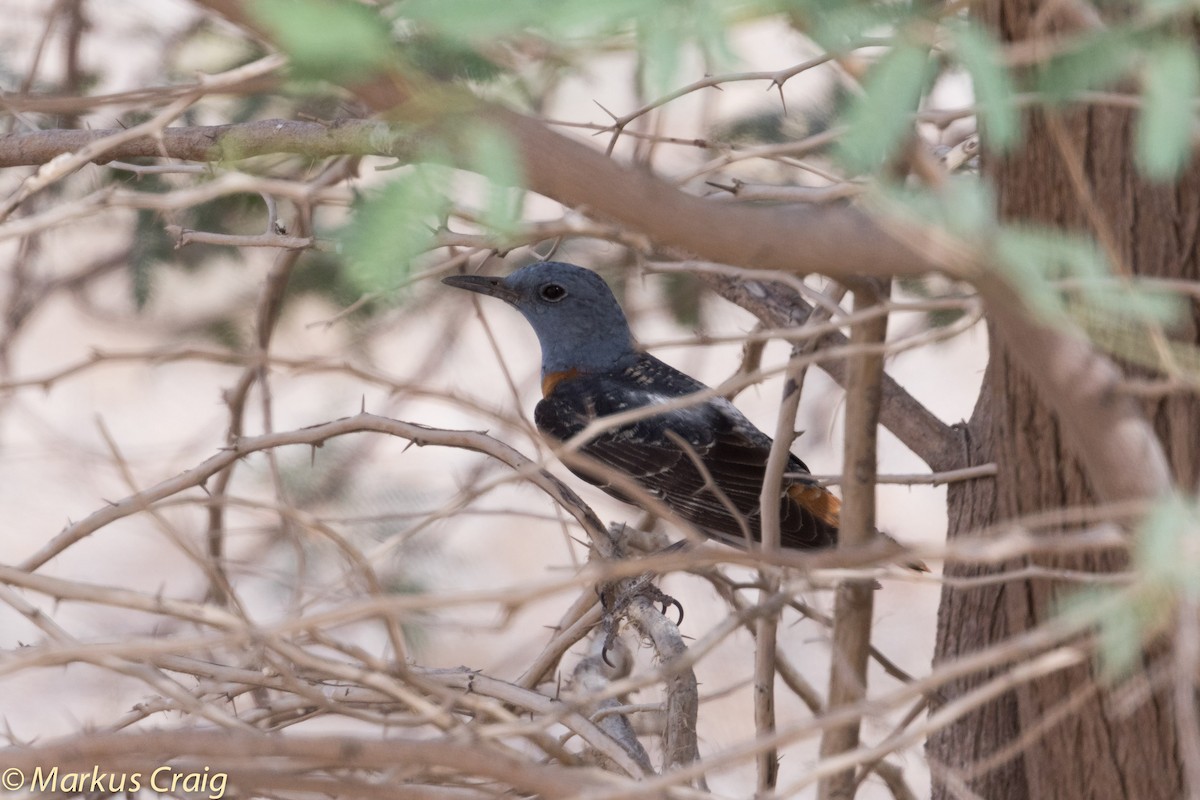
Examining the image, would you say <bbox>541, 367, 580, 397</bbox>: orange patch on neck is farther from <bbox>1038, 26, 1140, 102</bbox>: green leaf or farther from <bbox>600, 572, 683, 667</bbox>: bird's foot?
<bbox>1038, 26, 1140, 102</bbox>: green leaf

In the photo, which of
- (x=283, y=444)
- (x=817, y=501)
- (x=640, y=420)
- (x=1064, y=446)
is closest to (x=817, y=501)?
(x=817, y=501)

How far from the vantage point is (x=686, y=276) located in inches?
208

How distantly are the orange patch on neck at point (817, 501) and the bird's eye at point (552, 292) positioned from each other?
1257 millimetres

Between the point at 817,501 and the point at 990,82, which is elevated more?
the point at 817,501

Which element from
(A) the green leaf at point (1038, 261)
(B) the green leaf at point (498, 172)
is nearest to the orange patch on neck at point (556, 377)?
(A) the green leaf at point (1038, 261)

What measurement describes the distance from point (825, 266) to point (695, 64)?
30 cm

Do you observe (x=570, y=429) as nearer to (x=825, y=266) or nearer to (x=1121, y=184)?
(x=1121, y=184)

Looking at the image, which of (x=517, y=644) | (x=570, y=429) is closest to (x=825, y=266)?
(x=570, y=429)

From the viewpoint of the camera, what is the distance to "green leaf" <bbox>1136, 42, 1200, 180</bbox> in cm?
150

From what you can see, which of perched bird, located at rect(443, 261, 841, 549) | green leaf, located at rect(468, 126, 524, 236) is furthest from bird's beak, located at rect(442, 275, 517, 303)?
green leaf, located at rect(468, 126, 524, 236)

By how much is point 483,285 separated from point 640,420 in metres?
0.80

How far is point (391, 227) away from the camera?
1.61 m

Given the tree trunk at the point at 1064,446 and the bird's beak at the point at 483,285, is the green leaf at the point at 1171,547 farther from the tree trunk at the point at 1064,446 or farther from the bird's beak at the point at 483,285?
the bird's beak at the point at 483,285

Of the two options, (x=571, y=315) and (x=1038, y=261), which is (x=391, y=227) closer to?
(x=1038, y=261)
